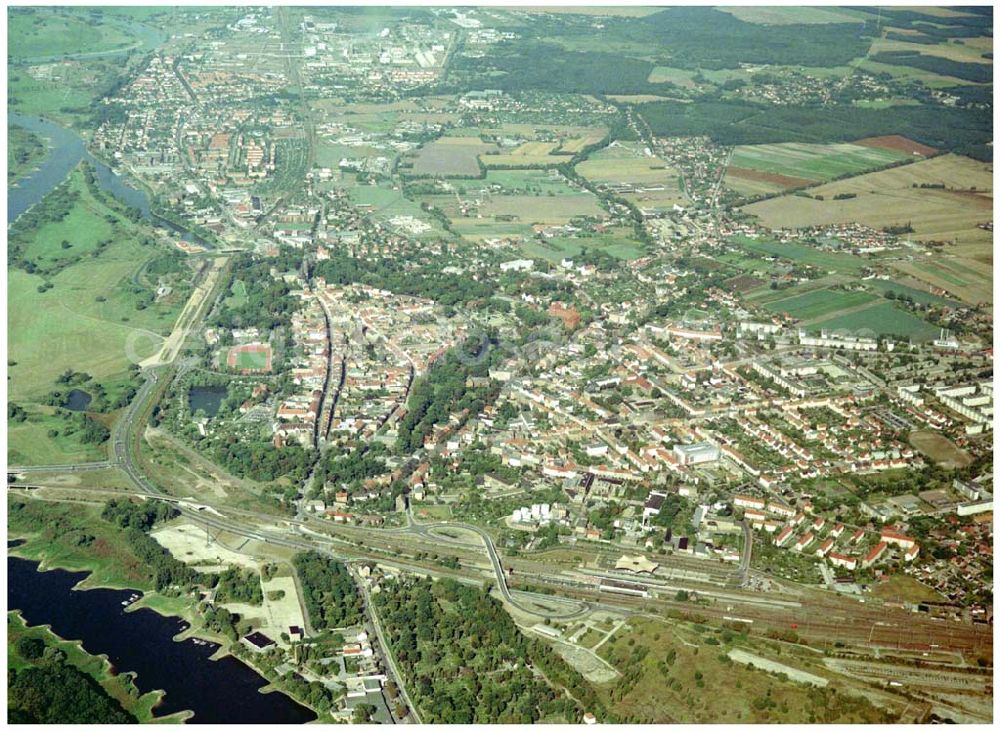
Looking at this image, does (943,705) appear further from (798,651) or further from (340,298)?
(340,298)

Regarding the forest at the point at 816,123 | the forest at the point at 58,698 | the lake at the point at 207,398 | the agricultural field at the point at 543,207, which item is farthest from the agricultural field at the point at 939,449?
the forest at the point at 816,123

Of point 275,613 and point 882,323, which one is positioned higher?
point 882,323

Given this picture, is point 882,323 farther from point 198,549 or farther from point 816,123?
point 816,123

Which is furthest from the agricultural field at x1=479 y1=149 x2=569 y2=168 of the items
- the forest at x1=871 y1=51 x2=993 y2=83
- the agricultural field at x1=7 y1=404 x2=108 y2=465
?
the agricultural field at x1=7 y1=404 x2=108 y2=465

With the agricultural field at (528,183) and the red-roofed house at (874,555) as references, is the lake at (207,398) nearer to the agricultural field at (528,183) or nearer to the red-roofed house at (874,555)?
the red-roofed house at (874,555)

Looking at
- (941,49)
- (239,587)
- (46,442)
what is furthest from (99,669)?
(941,49)
